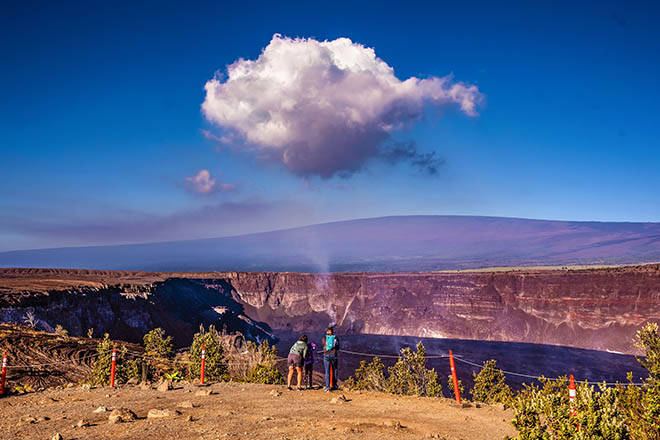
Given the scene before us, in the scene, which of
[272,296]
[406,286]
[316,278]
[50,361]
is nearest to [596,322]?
[406,286]

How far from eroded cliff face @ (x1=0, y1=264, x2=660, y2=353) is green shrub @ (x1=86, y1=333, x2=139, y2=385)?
25.4 meters

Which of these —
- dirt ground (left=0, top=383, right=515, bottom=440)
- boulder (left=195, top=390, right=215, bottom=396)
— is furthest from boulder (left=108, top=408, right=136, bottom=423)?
boulder (left=195, top=390, right=215, bottom=396)

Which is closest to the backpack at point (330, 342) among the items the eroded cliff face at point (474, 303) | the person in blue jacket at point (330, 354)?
the person in blue jacket at point (330, 354)

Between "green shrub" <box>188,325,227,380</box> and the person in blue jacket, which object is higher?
the person in blue jacket

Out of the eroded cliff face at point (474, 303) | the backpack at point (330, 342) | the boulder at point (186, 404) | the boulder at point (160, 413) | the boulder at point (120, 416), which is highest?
the backpack at point (330, 342)

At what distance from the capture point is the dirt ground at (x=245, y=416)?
449 inches

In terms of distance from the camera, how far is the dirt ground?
37.4 feet

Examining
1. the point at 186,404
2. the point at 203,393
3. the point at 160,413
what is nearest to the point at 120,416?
the point at 160,413

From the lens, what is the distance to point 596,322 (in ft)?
271

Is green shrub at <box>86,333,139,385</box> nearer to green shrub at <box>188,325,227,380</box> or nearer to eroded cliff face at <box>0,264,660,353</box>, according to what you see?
green shrub at <box>188,325,227,380</box>

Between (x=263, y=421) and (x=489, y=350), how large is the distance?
3170 inches

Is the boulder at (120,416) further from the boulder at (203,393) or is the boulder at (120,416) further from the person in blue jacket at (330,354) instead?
the person in blue jacket at (330,354)

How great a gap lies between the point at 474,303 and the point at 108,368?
90.2 meters

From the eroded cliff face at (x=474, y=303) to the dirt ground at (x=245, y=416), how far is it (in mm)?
79338
